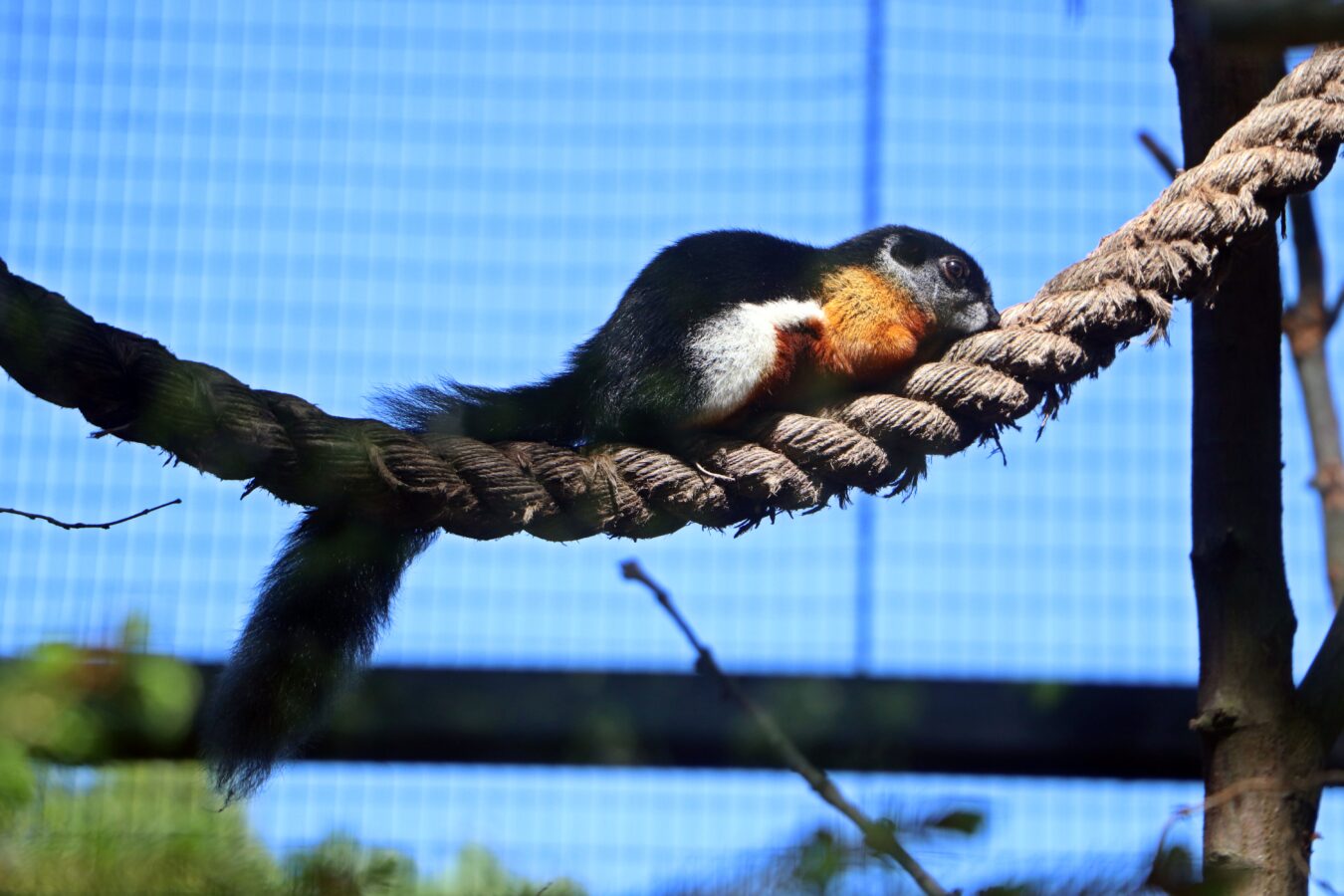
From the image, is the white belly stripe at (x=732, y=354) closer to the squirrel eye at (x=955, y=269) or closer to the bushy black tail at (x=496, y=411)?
the bushy black tail at (x=496, y=411)

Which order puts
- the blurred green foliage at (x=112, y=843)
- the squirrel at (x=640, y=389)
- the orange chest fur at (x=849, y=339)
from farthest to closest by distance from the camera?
the orange chest fur at (x=849, y=339)
the squirrel at (x=640, y=389)
the blurred green foliage at (x=112, y=843)

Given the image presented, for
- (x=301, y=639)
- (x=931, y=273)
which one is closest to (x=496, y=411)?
(x=301, y=639)

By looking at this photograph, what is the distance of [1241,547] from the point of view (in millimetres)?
2256

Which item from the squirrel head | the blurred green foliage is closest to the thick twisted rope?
the blurred green foliage

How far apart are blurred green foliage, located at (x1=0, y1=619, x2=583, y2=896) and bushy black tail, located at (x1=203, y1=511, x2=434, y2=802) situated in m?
0.20

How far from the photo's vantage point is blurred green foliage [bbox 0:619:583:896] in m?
0.63

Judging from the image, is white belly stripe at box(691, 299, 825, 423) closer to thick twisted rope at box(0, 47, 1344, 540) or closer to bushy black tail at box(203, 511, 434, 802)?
thick twisted rope at box(0, 47, 1344, 540)

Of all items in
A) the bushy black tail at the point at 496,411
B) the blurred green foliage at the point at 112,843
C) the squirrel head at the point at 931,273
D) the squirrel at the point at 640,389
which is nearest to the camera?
the blurred green foliage at the point at 112,843

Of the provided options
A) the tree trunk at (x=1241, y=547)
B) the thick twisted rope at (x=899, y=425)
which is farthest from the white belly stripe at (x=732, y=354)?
the tree trunk at (x=1241, y=547)

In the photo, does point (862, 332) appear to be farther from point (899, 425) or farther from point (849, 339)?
point (899, 425)

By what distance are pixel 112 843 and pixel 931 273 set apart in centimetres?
290

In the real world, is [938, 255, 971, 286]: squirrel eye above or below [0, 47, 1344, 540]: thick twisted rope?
above

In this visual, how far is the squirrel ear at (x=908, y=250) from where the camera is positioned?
332 centimetres

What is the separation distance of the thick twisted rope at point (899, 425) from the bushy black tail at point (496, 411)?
259 mm
